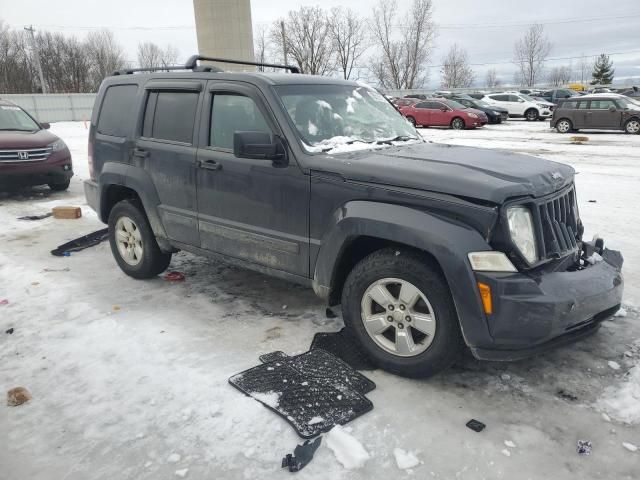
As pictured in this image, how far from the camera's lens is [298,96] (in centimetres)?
422

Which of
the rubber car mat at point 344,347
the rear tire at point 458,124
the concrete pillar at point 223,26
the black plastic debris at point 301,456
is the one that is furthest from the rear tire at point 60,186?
the concrete pillar at point 223,26

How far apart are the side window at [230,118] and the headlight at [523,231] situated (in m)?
1.99

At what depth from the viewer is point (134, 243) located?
5402mm

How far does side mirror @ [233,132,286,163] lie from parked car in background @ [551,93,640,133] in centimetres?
2061

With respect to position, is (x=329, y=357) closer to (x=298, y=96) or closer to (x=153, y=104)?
(x=298, y=96)

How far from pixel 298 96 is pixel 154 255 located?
7.29 feet

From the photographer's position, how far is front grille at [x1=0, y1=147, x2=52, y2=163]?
9.16 meters

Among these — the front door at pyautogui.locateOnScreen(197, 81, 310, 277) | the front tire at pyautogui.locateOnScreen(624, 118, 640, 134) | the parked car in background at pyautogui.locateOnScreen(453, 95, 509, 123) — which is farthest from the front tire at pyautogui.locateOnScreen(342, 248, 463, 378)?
the parked car in background at pyautogui.locateOnScreen(453, 95, 509, 123)

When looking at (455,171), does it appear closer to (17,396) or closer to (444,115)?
(17,396)

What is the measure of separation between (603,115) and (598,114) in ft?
0.61

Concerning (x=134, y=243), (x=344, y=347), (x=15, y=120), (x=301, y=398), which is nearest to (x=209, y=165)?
(x=134, y=243)

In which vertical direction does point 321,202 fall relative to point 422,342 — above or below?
above

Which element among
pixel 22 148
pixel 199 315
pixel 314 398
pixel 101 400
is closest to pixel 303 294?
pixel 199 315

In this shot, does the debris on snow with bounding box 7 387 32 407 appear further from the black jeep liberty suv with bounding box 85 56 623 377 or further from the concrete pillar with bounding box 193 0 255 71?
the concrete pillar with bounding box 193 0 255 71
